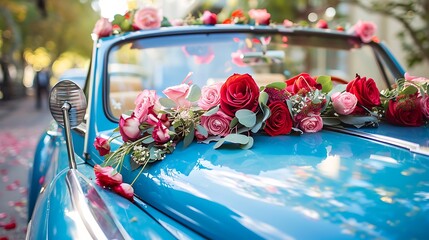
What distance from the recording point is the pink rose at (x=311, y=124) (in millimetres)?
1991

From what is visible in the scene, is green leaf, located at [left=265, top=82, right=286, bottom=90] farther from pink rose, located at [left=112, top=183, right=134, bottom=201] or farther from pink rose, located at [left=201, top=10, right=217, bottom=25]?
pink rose, located at [left=201, top=10, right=217, bottom=25]

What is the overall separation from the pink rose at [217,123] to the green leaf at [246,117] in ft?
0.17

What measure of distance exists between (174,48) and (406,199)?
1.91 m

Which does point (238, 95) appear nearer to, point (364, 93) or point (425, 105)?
point (364, 93)

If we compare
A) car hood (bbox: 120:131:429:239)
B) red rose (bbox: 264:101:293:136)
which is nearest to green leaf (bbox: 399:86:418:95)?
car hood (bbox: 120:131:429:239)

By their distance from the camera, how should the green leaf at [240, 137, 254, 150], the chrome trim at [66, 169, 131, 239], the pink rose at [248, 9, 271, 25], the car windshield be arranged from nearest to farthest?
the chrome trim at [66, 169, 131, 239] < the green leaf at [240, 137, 254, 150] < the car windshield < the pink rose at [248, 9, 271, 25]

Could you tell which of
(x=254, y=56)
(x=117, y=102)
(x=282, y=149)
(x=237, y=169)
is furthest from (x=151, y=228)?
(x=254, y=56)

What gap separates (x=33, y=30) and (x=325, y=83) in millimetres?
37340

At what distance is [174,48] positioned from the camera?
9.98 ft

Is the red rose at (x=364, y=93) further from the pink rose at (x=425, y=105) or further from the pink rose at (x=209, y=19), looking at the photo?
the pink rose at (x=209, y=19)

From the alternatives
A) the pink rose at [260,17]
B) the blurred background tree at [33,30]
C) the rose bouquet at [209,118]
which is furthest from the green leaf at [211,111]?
the blurred background tree at [33,30]

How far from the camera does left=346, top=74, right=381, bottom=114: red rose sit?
6.94 ft

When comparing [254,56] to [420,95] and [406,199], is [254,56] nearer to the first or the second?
[420,95]

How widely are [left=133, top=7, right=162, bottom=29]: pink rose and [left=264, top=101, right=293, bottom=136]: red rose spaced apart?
4.40ft
